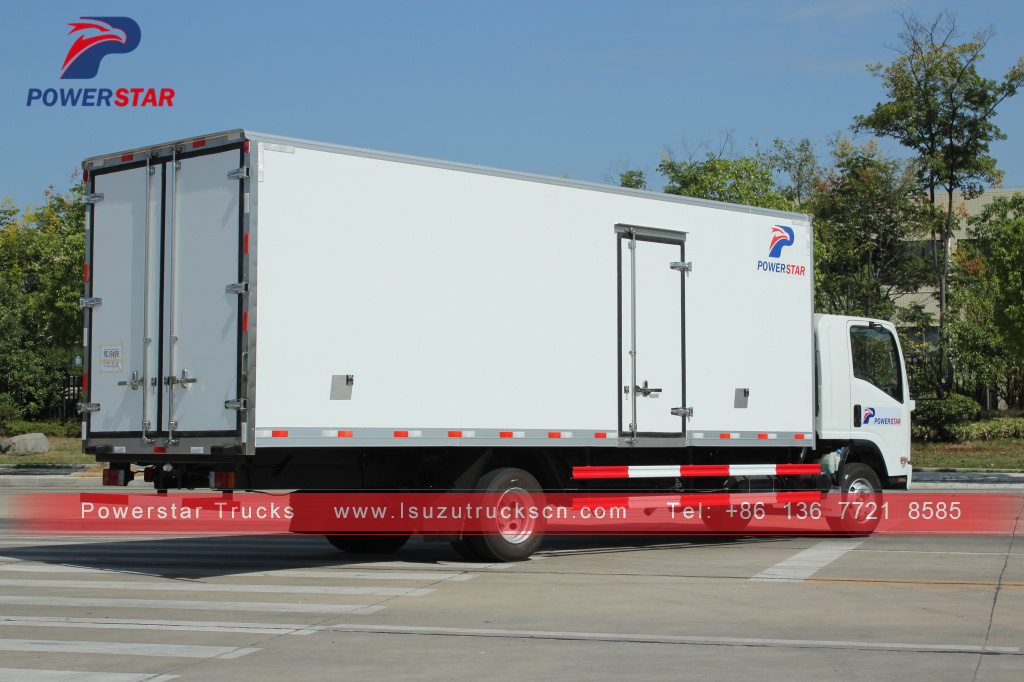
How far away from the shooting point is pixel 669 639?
7.54 meters

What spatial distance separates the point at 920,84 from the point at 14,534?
Result: 108 ft

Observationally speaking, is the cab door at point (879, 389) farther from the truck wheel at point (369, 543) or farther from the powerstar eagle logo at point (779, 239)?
the truck wheel at point (369, 543)

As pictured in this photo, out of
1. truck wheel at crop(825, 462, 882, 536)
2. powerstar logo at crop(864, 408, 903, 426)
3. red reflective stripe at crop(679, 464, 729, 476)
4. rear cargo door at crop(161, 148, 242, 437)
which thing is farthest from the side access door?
powerstar logo at crop(864, 408, 903, 426)

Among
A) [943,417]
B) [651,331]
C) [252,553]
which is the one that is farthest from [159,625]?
[943,417]

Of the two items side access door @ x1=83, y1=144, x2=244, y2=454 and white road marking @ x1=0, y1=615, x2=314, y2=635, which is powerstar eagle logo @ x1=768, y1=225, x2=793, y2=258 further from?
white road marking @ x1=0, y1=615, x2=314, y2=635

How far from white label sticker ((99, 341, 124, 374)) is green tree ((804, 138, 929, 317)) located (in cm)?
3039

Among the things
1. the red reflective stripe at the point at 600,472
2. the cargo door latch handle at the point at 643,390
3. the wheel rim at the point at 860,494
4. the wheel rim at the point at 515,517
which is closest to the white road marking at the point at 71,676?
the wheel rim at the point at 515,517

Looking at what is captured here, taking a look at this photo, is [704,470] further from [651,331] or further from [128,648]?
[128,648]

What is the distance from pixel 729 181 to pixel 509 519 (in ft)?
77.6

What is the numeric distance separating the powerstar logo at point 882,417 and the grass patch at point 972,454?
14.2 meters

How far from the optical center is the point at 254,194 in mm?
10031

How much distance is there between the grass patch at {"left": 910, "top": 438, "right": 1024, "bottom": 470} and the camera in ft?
94.6

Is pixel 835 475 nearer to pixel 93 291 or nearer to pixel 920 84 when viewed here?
pixel 93 291

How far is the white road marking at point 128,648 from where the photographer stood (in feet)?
23.0
